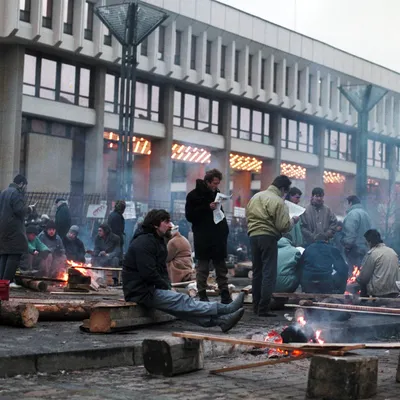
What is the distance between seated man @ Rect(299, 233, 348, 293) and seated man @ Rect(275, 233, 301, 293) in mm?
98

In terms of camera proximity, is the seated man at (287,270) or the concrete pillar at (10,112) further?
the concrete pillar at (10,112)

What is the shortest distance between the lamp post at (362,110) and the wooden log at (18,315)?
11.7 m

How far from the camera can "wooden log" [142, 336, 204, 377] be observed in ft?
21.9

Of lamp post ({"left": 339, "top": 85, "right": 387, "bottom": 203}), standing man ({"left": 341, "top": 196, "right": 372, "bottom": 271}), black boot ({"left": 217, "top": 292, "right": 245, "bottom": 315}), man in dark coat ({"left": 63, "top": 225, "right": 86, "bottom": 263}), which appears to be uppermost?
lamp post ({"left": 339, "top": 85, "right": 387, "bottom": 203})

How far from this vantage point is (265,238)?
36.2 feet

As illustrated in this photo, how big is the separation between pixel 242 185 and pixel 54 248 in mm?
34651

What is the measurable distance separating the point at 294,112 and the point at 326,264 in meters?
38.0

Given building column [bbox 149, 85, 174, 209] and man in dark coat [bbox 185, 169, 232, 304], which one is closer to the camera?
man in dark coat [bbox 185, 169, 232, 304]

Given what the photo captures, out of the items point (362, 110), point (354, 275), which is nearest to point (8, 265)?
point (354, 275)

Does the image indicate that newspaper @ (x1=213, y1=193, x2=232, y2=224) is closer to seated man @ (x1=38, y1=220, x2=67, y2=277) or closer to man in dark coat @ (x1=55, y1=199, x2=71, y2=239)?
seated man @ (x1=38, y1=220, x2=67, y2=277)

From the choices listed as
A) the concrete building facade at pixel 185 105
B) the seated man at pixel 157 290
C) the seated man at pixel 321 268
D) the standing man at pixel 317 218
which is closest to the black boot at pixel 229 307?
the seated man at pixel 157 290

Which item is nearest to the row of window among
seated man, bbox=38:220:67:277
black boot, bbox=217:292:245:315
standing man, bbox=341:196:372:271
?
seated man, bbox=38:220:67:277

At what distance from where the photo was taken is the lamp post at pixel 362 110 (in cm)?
1928

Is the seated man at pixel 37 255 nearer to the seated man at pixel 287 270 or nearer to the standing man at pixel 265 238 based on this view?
the seated man at pixel 287 270
